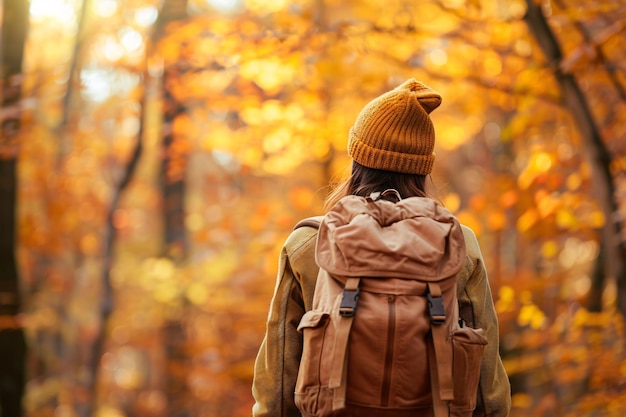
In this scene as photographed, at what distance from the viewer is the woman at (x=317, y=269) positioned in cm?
235

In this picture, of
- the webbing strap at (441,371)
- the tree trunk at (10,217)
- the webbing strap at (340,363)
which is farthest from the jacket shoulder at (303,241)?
the tree trunk at (10,217)

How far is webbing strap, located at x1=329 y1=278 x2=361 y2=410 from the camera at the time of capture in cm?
204

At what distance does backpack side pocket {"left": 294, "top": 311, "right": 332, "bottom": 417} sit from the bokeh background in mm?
698

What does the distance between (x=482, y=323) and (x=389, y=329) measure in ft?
1.56

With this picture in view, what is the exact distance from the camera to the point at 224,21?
8.04 meters

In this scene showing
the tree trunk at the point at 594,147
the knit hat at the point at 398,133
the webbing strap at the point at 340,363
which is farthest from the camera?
the tree trunk at the point at 594,147

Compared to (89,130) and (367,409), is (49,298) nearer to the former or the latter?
(89,130)

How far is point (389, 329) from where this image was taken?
205 cm

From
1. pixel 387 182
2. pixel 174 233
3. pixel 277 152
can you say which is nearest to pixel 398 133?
pixel 387 182

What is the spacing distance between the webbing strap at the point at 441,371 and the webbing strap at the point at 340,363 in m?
0.24

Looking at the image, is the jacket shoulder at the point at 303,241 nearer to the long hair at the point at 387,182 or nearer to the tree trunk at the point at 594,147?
the long hair at the point at 387,182

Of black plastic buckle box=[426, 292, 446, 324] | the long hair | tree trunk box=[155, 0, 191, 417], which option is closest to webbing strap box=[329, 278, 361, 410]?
black plastic buckle box=[426, 292, 446, 324]

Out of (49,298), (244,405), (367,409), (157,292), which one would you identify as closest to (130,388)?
(49,298)

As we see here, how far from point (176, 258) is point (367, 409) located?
8.92 metres
